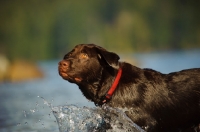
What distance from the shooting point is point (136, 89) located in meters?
6.53

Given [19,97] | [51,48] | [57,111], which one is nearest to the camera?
[57,111]

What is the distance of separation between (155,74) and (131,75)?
1.23 ft

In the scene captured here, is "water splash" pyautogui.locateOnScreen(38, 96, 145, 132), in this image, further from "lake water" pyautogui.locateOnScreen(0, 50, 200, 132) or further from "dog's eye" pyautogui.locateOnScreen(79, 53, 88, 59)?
"dog's eye" pyautogui.locateOnScreen(79, 53, 88, 59)

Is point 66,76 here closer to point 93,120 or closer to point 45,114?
point 93,120

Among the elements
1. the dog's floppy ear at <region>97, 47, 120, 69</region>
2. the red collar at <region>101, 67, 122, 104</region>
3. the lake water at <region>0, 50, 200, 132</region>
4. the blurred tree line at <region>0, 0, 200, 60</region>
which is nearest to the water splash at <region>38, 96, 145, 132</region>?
the lake water at <region>0, 50, 200, 132</region>

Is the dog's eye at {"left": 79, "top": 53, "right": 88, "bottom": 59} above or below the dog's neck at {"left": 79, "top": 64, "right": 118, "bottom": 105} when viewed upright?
above

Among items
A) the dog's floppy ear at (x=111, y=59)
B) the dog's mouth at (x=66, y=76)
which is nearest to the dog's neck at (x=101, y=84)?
the dog's mouth at (x=66, y=76)

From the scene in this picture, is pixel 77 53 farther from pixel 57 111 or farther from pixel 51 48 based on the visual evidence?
pixel 51 48

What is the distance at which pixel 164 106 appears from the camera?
6617 millimetres

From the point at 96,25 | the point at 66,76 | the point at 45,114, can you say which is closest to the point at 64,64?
the point at 66,76

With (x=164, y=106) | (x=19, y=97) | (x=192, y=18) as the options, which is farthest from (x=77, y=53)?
(x=192, y=18)

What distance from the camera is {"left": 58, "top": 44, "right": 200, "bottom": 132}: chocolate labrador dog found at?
6.48 metres

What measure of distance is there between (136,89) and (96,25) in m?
64.9

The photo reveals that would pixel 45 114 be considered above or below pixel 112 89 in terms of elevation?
below
